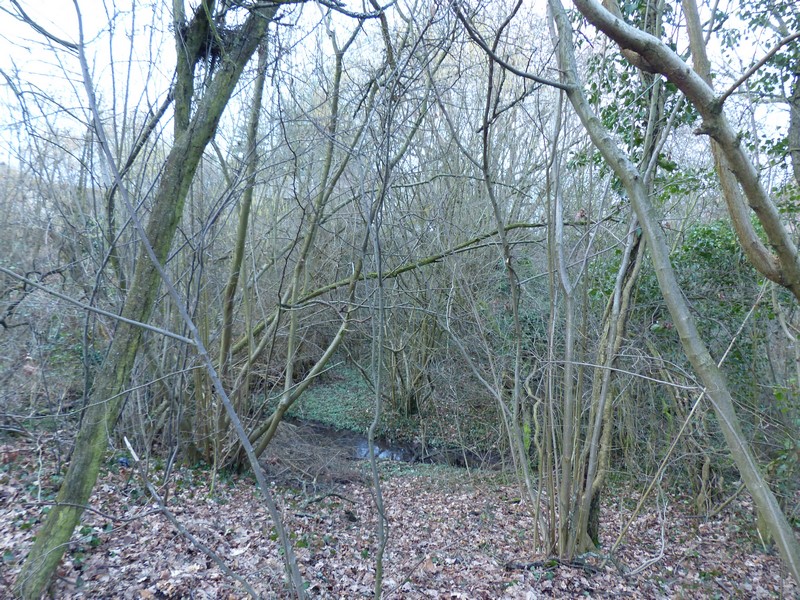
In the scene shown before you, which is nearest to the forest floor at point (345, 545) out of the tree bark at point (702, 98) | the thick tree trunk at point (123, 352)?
the thick tree trunk at point (123, 352)

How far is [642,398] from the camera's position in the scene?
23.5 ft

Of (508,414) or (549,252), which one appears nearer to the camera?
(549,252)

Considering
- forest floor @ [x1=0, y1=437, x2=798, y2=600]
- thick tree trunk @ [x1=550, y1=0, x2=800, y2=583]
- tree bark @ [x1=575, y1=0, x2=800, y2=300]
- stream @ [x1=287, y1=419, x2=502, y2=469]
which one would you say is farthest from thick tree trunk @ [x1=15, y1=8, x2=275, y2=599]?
stream @ [x1=287, y1=419, x2=502, y2=469]

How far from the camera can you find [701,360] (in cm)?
231

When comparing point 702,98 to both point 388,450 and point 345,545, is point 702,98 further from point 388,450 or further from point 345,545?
point 388,450

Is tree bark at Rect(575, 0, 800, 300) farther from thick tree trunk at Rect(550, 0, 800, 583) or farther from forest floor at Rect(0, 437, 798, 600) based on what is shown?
forest floor at Rect(0, 437, 798, 600)

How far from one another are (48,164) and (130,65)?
8.18ft

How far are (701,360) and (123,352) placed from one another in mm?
3344

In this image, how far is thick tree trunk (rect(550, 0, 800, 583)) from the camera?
221cm

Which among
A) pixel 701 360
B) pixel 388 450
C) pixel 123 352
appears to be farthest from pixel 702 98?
pixel 388 450

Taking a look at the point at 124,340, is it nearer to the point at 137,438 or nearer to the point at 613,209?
the point at 137,438

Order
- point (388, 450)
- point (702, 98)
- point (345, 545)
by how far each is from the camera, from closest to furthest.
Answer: point (702, 98)
point (345, 545)
point (388, 450)

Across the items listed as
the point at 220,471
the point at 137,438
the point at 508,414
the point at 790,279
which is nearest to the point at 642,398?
the point at 508,414

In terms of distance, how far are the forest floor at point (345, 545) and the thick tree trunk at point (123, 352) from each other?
0.92 ft
